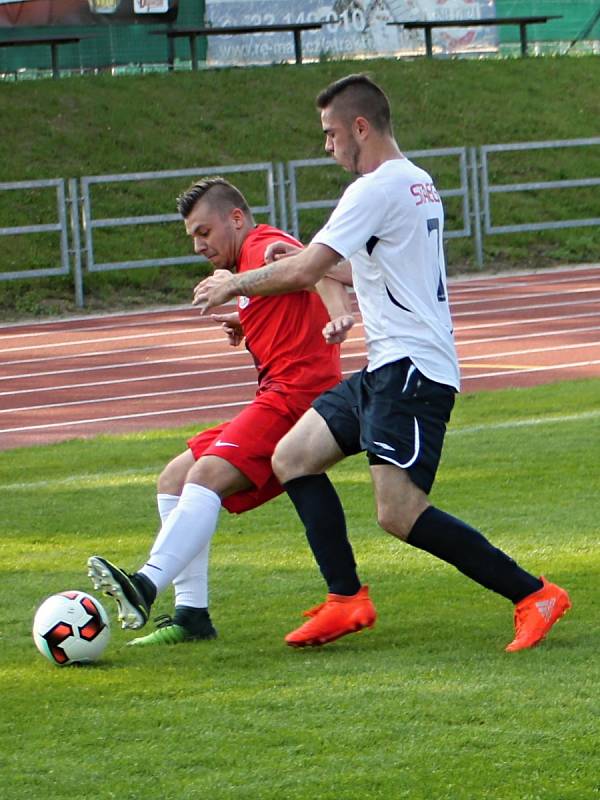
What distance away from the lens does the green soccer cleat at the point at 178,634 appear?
579 cm

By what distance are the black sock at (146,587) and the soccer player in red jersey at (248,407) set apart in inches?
7.9

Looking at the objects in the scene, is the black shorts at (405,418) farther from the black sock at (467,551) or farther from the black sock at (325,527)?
the black sock at (325,527)

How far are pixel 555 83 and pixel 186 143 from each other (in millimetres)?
8519

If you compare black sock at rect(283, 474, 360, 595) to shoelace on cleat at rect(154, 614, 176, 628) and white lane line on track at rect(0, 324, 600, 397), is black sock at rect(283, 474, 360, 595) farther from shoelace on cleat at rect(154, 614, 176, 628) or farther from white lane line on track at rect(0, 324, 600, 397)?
white lane line on track at rect(0, 324, 600, 397)

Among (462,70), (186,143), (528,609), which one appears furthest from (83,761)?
(462,70)

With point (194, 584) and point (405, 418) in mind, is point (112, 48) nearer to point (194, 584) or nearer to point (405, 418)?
point (194, 584)

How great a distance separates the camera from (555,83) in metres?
31.7

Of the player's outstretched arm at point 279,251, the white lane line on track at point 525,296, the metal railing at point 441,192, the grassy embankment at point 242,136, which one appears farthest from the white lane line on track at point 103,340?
the player's outstretched arm at point 279,251

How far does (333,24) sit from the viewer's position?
30750 mm

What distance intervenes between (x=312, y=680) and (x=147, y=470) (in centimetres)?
499

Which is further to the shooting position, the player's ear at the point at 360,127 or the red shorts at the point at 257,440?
the red shorts at the point at 257,440

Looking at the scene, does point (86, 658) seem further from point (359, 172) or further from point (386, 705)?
point (359, 172)

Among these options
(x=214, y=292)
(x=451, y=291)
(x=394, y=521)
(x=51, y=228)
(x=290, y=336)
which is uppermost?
(x=51, y=228)

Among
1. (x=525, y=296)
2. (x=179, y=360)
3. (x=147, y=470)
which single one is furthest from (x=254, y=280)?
(x=525, y=296)
